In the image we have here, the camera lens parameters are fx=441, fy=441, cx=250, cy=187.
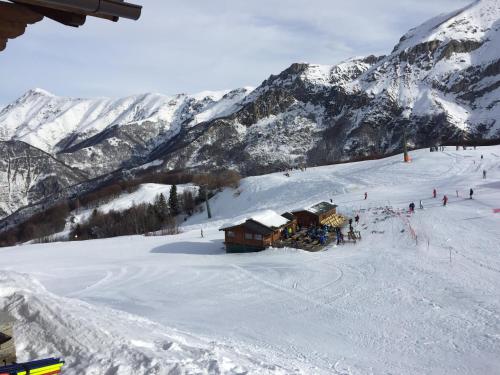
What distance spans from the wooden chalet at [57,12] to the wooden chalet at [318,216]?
125 ft

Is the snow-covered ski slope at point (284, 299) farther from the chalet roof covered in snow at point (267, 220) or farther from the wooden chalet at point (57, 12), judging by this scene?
the wooden chalet at point (57, 12)

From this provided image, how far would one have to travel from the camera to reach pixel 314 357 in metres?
16.0

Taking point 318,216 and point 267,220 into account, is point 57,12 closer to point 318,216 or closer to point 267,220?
point 267,220

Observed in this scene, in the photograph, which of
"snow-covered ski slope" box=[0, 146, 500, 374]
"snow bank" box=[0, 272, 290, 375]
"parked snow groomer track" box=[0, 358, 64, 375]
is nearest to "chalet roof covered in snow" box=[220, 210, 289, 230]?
"snow-covered ski slope" box=[0, 146, 500, 374]

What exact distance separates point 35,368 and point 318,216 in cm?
3666

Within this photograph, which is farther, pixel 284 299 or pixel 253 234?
pixel 253 234

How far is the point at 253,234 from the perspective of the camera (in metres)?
38.8

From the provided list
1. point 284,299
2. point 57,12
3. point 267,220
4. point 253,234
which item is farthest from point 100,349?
point 267,220

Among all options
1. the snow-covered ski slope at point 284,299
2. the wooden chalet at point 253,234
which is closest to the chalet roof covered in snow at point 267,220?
the wooden chalet at point 253,234

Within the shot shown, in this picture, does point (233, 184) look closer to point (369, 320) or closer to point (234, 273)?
point (234, 273)

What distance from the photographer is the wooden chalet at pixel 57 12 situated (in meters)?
5.13

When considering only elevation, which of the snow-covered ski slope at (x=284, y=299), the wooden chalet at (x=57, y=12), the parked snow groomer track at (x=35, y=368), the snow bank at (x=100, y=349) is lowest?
the snow-covered ski slope at (x=284, y=299)

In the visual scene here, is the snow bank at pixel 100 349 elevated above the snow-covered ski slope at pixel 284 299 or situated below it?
above

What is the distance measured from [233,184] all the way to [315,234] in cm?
5479
